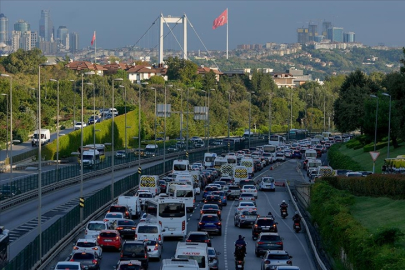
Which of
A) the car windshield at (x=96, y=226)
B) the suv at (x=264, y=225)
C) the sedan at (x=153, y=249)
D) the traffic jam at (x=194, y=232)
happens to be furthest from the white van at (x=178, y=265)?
the suv at (x=264, y=225)

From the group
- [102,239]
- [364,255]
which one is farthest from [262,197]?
[364,255]

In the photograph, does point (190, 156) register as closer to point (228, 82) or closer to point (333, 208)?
point (333, 208)

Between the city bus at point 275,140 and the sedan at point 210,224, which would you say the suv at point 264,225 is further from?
the city bus at point 275,140

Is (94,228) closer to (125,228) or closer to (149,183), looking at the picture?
(125,228)

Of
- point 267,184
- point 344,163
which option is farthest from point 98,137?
point 267,184

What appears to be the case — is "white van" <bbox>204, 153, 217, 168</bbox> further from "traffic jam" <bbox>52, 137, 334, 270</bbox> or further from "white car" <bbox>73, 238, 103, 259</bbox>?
"white car" <bbox>73, 238, 103, 259</bbox>

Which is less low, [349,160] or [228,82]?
[228,82]

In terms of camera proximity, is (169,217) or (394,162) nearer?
(169,217)
